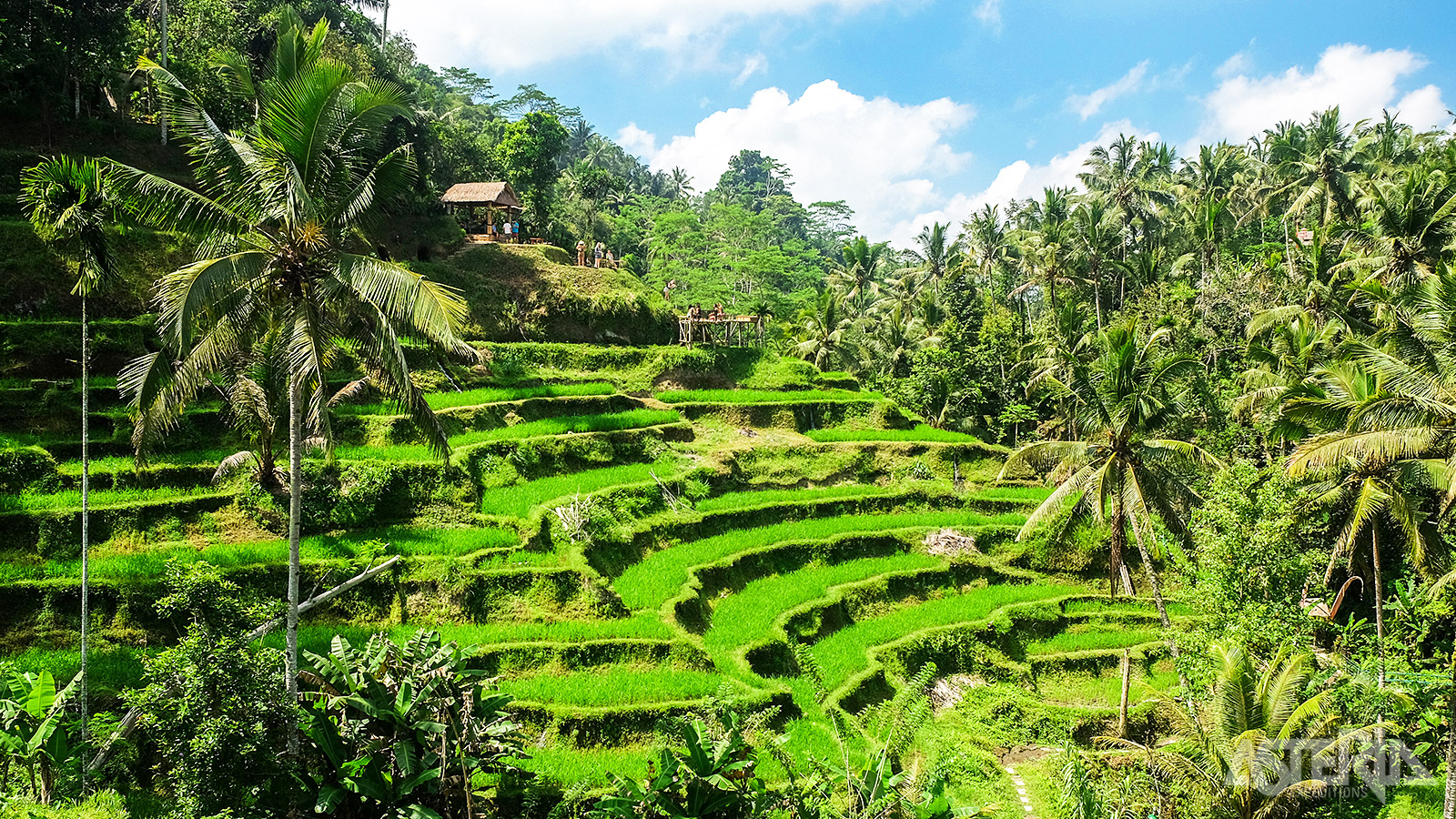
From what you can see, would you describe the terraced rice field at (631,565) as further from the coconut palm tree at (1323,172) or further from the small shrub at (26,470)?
the coconut palm tree at (1323,172)

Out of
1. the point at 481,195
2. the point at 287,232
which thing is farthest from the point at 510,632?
the point at 481,195

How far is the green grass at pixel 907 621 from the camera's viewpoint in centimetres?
1669

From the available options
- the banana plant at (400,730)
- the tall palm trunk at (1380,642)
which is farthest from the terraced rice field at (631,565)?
the tall palm trunk at (1380,642)

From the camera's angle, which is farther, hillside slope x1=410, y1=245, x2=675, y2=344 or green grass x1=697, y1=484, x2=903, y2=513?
hillside slope x1=410, y1=245, x2=675, y2=344

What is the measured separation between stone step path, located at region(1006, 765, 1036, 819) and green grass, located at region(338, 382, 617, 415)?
14.0m

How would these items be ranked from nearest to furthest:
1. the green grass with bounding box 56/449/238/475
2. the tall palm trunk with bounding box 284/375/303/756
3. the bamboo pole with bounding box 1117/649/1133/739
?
the tall palm trunk with bounding box 284/375/303/756 < the green grass with bounding box 56/449/238/475 < the bamboo pole with bounding box 1117/649/1133/739

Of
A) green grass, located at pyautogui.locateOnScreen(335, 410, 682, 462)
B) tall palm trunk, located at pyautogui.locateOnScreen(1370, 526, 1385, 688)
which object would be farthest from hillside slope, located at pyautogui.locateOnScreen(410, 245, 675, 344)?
tall palm trunk, located at pyautogui.locateOnScreen(1370, 526, 1385, 688)

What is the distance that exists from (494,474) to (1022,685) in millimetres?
12440

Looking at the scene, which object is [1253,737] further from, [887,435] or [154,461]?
[154,461]

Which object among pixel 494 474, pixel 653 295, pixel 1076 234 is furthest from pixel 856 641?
pixel 1076 234

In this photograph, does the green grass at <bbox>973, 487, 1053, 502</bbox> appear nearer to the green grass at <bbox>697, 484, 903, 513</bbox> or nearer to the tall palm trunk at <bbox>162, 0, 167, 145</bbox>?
the green grass at <bbox>697, 484, 903, 513</bbox>

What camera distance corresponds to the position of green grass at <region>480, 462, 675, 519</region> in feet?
57.8

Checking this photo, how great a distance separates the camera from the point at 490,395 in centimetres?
2173

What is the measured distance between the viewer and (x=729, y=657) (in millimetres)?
15094
